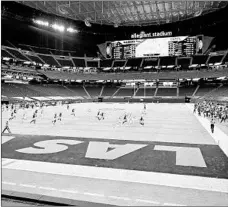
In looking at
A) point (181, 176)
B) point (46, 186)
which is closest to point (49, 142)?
point (46, 186)

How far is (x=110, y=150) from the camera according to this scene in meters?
12.1

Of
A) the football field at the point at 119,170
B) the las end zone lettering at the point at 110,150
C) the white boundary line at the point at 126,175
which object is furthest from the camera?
the las end zone lettering at the point at 110,150

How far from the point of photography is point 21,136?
15.9m

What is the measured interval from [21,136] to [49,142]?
11.0 feet

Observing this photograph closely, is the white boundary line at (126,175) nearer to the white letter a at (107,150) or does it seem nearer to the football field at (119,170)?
the football field at (119,170)

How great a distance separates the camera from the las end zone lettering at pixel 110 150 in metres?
10.4

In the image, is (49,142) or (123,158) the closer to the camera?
(123,158)

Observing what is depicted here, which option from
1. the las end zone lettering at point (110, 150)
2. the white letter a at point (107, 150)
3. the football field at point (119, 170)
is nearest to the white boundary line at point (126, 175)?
the football field at point (119, 170)

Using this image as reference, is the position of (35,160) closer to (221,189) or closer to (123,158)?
(123,158)

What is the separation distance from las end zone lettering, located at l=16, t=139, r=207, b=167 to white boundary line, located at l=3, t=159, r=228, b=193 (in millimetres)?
1651

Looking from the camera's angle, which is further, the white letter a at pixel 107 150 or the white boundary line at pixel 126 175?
the white letter a at pixel 107 150

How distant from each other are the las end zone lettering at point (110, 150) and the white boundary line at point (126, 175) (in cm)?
165

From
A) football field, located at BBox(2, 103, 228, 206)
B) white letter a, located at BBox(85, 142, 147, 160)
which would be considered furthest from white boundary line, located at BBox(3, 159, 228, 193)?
white letter a, located at BBox(85, 142, 147, 160)

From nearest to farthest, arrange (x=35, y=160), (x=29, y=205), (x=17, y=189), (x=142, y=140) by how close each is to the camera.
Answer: (x=29, y=205) < (x=17, y=189) < (x=35, y=160) < (x=142, y=140)
